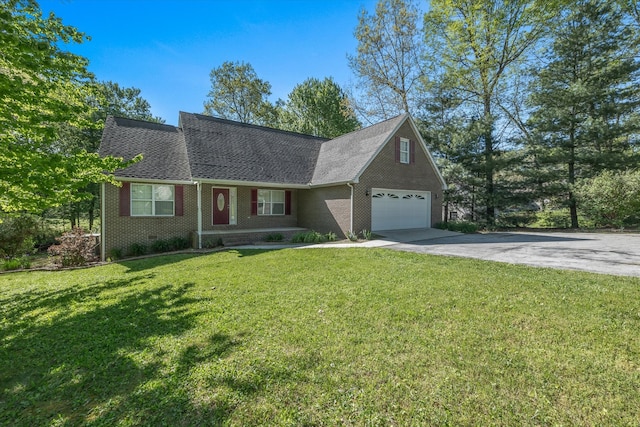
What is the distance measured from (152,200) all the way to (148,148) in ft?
10.1

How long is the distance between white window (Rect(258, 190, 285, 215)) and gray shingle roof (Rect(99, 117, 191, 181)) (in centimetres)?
379

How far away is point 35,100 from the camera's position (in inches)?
197

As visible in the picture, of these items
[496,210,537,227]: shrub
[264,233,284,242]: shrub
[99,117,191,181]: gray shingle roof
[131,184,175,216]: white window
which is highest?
[99,117,191,181]: gray shingle roof

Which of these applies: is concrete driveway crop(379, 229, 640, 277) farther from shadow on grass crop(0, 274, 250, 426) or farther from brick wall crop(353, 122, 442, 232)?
shadow on grass crop(0, 274, 250, 426)

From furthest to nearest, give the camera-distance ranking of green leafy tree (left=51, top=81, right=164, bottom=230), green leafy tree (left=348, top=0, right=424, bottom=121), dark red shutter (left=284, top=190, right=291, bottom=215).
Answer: green leafy tree (left=348, top=0, right=424, bottom=121) < dark red shutter (left=284, top=190, right=291, bottom=215) < green leafy tree (left=51, top=81, right=164, bottom=230)

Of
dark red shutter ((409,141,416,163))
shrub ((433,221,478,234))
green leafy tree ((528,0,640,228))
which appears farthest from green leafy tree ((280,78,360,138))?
shrub ((433,221,478,234))

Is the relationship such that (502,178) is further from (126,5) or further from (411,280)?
(126,5)

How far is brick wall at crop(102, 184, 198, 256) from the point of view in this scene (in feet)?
37.2

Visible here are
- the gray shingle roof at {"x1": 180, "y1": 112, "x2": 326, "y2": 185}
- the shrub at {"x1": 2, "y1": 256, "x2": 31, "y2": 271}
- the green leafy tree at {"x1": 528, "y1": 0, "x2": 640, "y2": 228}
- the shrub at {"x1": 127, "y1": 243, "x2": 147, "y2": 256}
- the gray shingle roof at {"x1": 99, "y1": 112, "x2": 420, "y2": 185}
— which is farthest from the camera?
the green leafy tree at {"x1": 528, "y1": 0, "x2": 640, "y2": 228}

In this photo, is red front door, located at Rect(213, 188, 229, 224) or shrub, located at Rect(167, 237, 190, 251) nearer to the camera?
shrub, located at Rect(167, 237, 190, 251)

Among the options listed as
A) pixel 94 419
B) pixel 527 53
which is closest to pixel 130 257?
pixel 94 419

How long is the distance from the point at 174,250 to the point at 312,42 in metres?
13.7

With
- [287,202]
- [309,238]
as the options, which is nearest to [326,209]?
[309,238]

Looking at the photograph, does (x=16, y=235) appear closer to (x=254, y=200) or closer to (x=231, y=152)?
(x=231, y=152)
